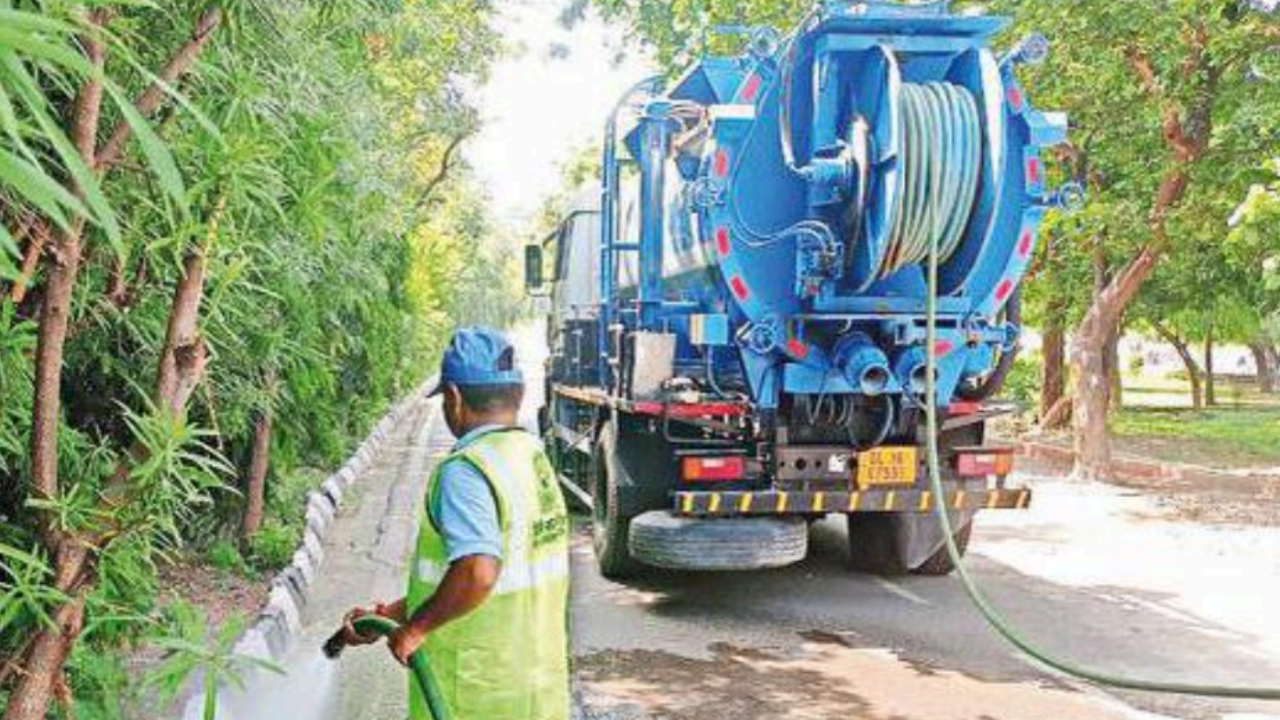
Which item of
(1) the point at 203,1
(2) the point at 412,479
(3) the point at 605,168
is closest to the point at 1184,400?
(2) the point at 412,479

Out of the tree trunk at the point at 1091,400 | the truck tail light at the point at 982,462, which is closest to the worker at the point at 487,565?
the truck tail light at the point at 982,462

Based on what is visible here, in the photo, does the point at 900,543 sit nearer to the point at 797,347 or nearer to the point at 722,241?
the point at 797,347

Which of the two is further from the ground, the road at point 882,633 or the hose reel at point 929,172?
the hose reel at point 929,172

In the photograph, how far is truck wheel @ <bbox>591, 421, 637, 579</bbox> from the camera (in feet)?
24.9

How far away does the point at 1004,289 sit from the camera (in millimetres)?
6695

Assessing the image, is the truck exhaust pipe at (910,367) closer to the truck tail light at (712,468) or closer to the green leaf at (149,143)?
the truck tail light at (712,468)

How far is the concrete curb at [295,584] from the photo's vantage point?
5.71 metres

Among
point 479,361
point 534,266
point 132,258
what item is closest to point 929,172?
point 479,361

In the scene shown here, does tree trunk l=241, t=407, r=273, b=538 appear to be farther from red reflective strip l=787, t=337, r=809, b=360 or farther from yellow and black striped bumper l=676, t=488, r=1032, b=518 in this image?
red reflective strip l=787, t=337, r=809, b=360

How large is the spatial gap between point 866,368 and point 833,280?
1.59ft

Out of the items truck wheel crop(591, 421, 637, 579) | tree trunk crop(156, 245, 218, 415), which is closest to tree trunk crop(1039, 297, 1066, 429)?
truck wheel crop(591, 421, 637, 579)

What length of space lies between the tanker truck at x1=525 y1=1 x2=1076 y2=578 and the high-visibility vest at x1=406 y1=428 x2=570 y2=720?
11.6 feet

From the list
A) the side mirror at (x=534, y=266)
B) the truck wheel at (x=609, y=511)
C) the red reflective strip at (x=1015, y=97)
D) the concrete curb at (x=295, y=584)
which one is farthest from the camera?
the side mirror at (x=534, y=266)

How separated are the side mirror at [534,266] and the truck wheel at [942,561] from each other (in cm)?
516
